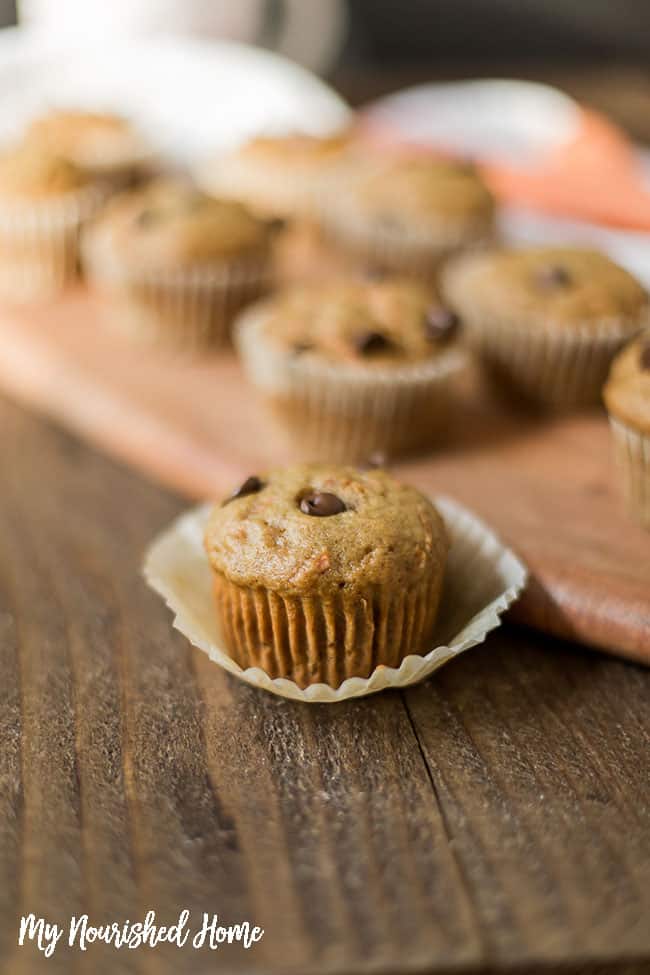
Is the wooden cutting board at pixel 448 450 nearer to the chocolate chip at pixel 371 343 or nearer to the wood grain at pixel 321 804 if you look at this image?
the wood grain at pixel 321 804

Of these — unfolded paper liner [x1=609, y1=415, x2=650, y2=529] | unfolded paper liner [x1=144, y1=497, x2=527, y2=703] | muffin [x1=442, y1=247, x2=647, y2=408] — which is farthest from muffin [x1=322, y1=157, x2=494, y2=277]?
unfolded paper liner [x1=144, y1=497, x2=527, y2=703]

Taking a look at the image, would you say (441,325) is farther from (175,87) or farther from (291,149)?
(175,87)

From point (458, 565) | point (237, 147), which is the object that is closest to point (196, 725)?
point (458, 565)

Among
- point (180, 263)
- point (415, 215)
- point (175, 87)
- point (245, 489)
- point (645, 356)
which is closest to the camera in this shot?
point (245, 489)

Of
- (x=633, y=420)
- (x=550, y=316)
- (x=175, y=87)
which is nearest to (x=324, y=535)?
(x=633, y=420)

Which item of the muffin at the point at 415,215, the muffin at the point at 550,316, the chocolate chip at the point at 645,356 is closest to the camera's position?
the chocolate chip at the point at 645,356

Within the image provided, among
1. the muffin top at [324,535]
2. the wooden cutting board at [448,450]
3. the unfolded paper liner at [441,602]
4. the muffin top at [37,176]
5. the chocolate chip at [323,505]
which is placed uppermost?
the chocolate chip at [323,505]

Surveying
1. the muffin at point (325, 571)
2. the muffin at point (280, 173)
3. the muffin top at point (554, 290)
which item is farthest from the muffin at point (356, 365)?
the muffin at point (280, 173)
